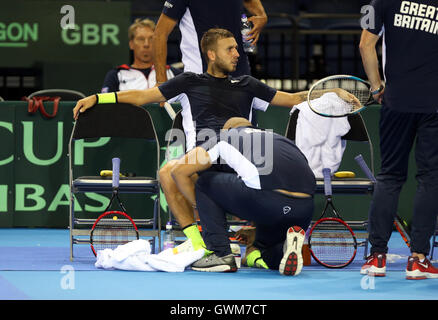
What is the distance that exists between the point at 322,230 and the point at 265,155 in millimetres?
937

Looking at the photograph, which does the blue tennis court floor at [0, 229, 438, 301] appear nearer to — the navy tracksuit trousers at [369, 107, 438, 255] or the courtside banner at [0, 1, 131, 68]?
the navy tracksuit trousers at [369, 107, 438, 255]

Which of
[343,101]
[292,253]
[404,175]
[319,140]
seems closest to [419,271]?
[404,175]

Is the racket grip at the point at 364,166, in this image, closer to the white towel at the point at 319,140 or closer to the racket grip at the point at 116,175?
the white towel at the point at 319,140

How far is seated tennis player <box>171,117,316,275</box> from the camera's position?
5203 millimetres

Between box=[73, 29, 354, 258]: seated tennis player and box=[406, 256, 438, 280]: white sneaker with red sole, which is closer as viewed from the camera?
box=[406, 256, 438, 280]: white sneaker with red sole

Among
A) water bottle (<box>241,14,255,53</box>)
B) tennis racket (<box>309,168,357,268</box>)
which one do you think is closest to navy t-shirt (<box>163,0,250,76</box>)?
water bottle (<box>241,14,255,53</box>)

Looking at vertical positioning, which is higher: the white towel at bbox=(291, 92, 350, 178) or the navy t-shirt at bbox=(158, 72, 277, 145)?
the navy t-shirt at bbox=(158, 72, 277, 145)

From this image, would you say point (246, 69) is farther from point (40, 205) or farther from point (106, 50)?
point (106, 50)

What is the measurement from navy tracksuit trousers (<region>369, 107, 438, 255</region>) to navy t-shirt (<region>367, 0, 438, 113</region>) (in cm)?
9

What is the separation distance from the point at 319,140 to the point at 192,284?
2.45 meters

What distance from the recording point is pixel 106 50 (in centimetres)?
1114

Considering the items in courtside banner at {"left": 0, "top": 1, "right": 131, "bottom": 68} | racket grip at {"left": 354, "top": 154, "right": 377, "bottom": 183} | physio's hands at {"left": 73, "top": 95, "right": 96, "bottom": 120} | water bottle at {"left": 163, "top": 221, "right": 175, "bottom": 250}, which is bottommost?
water bottle at {"left": 163, "top": 221, "right": 175, "bottom": 250}

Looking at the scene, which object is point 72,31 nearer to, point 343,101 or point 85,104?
point 85,104
